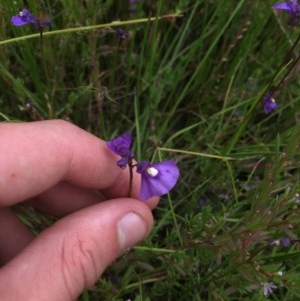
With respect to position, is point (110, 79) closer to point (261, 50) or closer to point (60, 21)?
point (60, 21)

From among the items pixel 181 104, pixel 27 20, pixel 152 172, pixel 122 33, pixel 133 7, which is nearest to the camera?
pixel 152 172

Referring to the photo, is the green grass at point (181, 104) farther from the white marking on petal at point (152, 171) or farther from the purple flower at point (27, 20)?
the white marking on petal at point (152, 171)

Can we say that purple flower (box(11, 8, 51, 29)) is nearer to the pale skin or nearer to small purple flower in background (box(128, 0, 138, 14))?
the pale skin

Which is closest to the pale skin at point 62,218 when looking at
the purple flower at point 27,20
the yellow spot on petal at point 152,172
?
the yellow spot on petal at point 152,172

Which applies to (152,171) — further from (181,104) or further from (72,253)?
(181,104)

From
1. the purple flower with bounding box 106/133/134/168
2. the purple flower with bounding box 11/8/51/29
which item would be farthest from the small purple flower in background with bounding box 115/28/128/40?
the purple flower with bounding box 106/133/134/168

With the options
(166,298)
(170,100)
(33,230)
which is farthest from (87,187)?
(170,100)

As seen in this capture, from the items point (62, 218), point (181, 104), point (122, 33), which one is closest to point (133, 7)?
point (122, 33)
